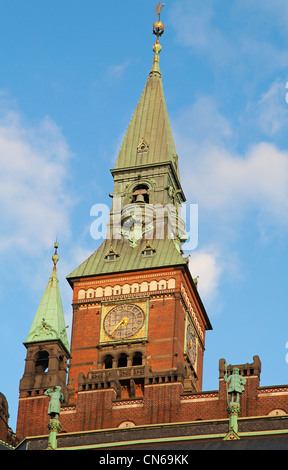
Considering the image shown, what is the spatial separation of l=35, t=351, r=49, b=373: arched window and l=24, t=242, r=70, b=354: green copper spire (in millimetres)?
765

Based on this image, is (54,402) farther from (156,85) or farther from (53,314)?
(156,85)

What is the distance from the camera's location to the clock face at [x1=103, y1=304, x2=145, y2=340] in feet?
251

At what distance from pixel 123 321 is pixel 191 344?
475cm

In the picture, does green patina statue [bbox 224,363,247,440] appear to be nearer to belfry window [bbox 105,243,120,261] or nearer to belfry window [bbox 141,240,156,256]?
belfry window [bbox 141,240,156,256]

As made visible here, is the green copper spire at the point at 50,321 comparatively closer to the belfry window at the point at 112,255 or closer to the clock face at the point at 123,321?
the clock face at the point at 123,321

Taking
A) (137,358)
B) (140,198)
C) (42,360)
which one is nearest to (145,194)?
(140,198)

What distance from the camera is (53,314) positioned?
7719 centimetres

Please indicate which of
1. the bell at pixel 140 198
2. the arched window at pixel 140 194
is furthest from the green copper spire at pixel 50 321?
the arched window at pixel 140 194

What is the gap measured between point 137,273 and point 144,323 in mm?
3905

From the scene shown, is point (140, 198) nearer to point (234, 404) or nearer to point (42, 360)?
point (42, 360)

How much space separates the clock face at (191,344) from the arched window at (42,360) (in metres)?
8.42

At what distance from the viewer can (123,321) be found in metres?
77.1

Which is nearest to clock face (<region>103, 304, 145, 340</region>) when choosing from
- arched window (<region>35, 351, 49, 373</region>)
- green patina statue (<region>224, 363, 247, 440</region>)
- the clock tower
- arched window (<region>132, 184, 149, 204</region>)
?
the clock tower
